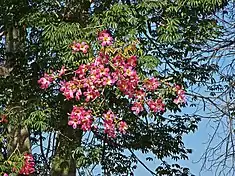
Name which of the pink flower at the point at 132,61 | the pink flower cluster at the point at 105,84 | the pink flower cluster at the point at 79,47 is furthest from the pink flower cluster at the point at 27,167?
the pink flower at the point at 132,61

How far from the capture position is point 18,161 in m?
2.96

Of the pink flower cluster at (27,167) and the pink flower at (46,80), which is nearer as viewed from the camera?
the pink flower at (46,80)

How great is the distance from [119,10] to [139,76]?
1.18 ft

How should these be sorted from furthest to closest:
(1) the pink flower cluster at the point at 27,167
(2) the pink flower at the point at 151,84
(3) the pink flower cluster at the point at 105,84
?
(1) the pink flower cluster at the point at 27,167
(2) the pink flower at the point at 151,84
(3) the pink flower cluster at the point at 105,84

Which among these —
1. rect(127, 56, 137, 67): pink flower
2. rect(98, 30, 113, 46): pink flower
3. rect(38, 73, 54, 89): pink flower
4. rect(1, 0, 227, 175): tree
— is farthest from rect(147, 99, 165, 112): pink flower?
rect(38, 73, 54, 89): pink flower

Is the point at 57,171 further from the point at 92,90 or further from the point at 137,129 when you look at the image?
the point at 92,90

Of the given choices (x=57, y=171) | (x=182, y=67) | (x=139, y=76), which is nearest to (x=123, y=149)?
(x=57, y=171)

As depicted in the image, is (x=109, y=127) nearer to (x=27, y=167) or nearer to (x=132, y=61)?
(x=132, y=61)

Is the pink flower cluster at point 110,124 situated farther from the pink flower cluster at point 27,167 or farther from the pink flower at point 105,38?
the pink flower cluster at point 27,167

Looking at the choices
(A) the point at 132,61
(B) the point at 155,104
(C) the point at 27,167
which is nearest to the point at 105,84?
(A) the point at 132,61

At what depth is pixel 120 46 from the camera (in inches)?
103

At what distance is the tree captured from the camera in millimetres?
2701

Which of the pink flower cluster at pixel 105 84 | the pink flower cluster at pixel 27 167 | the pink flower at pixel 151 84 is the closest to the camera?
the pink flower cluster at pixel 105 84

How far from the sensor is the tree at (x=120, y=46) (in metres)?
2.70
